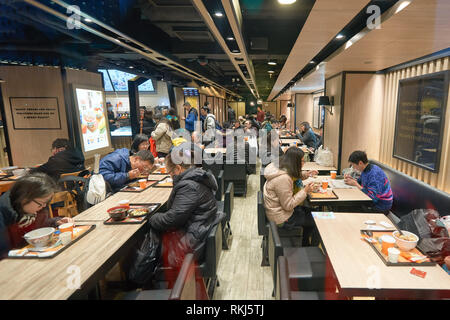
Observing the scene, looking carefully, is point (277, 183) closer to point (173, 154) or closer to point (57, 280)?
point (173, 154)

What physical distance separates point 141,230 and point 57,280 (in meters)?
0.82

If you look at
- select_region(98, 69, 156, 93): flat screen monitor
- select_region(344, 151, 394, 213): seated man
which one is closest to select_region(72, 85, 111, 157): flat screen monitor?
select_region(98, 69, 156, 93): flat screen monitor

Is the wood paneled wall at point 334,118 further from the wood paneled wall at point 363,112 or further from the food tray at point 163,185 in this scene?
the food tray at point 163,185

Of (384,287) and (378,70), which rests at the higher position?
(378,70)

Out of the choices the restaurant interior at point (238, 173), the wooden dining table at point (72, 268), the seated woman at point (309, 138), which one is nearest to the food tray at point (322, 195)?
the restaurant interior at point (238, 173)

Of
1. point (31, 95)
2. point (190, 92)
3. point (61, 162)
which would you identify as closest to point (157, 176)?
point (61, 162)

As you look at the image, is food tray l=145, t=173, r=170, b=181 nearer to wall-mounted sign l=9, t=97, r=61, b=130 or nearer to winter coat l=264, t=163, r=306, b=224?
winter coat l=264, t=163, r=306, b=224

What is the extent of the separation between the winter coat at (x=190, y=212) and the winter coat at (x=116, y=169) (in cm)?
133

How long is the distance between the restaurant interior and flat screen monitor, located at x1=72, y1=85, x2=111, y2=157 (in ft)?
0.13

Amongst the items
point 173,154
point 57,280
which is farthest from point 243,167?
point 57,280

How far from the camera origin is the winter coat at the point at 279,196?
2691 mm

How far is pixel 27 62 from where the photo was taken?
5.07 m

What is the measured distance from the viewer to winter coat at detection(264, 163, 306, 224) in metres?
2.69

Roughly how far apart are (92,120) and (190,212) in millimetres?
4829
